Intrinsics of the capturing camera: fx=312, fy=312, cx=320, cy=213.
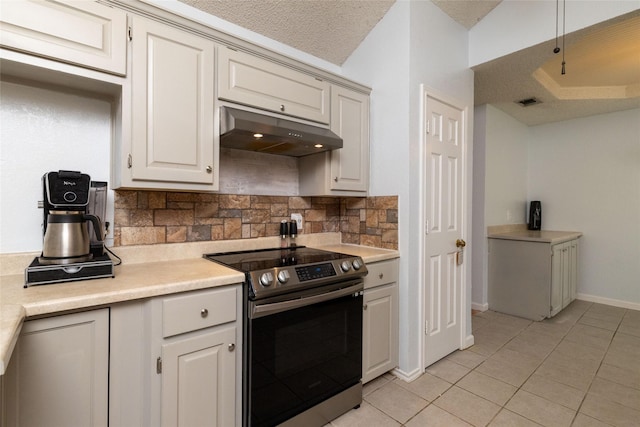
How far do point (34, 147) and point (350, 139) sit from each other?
1908 mm

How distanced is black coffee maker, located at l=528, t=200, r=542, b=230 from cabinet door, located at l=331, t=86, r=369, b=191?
127 inches

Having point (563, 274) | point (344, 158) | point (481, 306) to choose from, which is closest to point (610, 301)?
point (563, 274)

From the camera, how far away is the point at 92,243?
5.32 feet

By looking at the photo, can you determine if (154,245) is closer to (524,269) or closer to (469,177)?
(469,177)

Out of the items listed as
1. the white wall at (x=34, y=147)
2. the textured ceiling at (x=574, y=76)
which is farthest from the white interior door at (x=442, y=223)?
the white wall at (x=34, y=147)

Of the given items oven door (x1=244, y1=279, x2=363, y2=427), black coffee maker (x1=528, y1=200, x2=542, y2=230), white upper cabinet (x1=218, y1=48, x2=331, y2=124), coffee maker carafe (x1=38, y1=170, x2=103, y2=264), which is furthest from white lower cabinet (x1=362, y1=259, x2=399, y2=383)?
black coffee maker (x1=528, y1=200, x2=542, y2=230)

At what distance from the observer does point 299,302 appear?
65.6 inches

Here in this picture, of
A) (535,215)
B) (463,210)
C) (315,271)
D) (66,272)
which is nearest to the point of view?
(66,272)

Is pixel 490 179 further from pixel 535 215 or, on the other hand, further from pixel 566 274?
pixel 566 274

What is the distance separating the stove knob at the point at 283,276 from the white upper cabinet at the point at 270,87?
104 centimetres

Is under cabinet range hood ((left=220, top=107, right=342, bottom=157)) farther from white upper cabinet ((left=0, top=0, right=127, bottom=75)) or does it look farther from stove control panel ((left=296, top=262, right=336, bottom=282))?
stove control panel ((left=296, top=262, right=336, bottom=282))

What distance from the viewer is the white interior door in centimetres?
242

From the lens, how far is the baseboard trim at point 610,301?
3.88 meters

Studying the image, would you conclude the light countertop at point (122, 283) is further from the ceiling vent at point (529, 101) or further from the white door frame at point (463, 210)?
the ceiling vent at point (529, 101)
